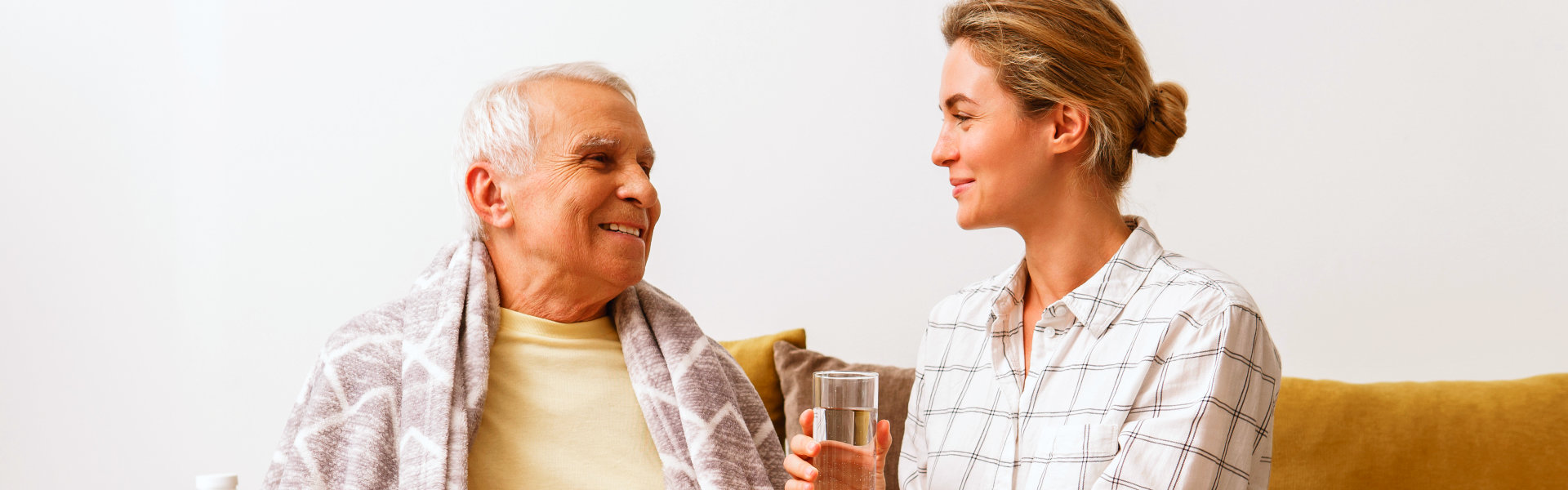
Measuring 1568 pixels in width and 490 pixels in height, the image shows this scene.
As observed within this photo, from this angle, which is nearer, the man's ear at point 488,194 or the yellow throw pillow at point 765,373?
the man's ear at point 488,194

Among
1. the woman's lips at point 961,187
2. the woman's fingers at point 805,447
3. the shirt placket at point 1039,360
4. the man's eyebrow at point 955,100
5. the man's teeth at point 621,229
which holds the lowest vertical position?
the woman's fingers at point 805,447

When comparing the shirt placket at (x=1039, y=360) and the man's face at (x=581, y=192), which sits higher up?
the man's face at (x=581, y=192)

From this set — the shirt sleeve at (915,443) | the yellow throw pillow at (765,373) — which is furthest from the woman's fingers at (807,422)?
the yellow throw pillow at (765,373)

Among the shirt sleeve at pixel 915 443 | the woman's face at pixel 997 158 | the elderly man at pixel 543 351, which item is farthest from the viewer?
the shirt sleeve at pixel 915 443

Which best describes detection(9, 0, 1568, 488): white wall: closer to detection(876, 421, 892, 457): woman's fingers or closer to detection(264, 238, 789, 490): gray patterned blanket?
detection(264, 238, 789, 490): gray patterned blanket

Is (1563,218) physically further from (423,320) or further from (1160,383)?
(423,320)

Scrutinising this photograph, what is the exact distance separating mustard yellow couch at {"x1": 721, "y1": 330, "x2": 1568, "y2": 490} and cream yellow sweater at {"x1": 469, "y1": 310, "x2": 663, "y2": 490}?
1.16m

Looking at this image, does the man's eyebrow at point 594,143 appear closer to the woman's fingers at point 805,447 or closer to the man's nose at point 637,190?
the man's nose at point 637,190

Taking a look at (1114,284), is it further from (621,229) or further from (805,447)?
(621,229)

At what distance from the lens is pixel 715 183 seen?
2.86 m

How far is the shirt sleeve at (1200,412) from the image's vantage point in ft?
4.49

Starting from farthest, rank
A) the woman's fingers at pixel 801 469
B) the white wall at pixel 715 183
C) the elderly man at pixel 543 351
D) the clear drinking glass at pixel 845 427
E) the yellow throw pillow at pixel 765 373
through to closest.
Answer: the yellow throw pillow at pixel 765 373, the white wall at pixel 715 183, the elderly man at pixel 543 351, the woman's fingers at pixel 801 469, the clear drinking glass at pixel 845 427

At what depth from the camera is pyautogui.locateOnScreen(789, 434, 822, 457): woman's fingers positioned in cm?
131

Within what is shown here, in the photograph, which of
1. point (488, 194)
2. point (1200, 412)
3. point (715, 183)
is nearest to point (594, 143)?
point (488, 194)
